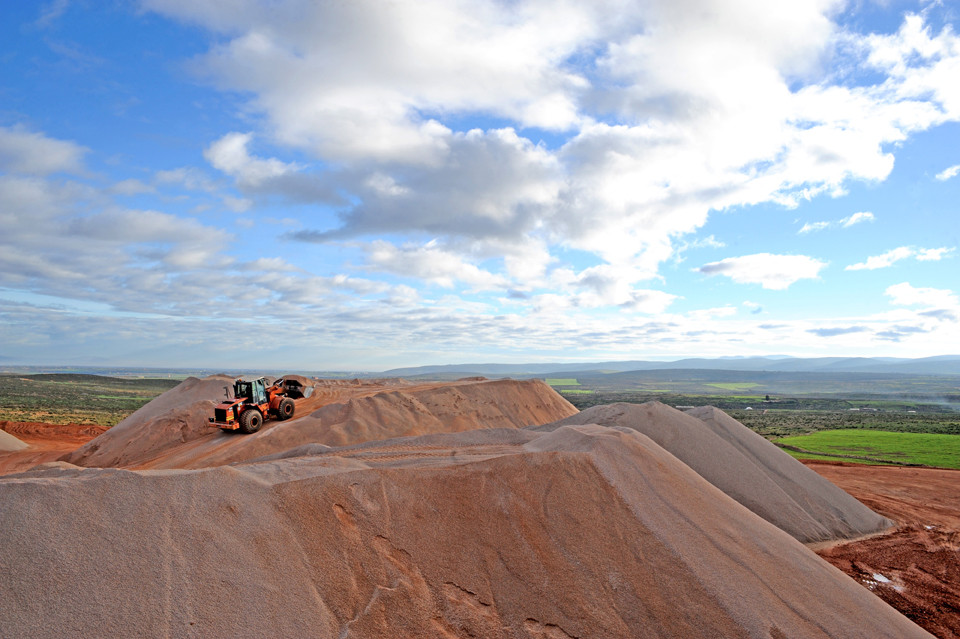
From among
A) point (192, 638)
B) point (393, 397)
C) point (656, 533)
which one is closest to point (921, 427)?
point (393, 397)

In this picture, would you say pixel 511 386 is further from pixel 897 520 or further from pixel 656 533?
pixel 656 533

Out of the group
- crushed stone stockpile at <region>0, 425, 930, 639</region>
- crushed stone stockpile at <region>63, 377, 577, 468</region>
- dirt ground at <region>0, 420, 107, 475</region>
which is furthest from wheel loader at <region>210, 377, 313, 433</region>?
crushed stone stockpile at <region>0, 425, 930, 639</region>

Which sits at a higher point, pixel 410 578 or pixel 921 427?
pixel 410 578

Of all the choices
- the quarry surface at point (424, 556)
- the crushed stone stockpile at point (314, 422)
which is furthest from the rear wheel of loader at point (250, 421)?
the quarry surface at point (424, 556)

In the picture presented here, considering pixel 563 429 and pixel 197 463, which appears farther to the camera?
pixel 197 463

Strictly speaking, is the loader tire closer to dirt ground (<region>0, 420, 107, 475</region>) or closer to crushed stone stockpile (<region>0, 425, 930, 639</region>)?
dirt ground (<region>0, 420, 107, 475</region>)

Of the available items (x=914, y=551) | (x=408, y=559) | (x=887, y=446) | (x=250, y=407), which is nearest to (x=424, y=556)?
(x=408, y=559)

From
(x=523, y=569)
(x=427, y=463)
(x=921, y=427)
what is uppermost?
(x=427, y=463)

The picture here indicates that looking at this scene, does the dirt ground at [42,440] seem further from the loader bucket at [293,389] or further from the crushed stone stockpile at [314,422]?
the loader bucket at [293,389]
